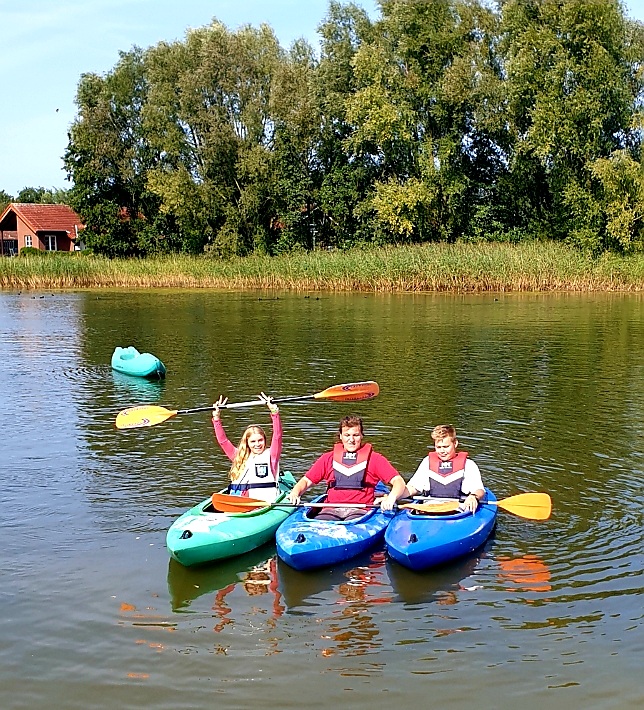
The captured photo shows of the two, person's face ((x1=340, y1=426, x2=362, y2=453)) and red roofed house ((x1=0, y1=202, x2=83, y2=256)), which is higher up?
red roofed house ((x1=0, y1=202, x2=83, y2=256))

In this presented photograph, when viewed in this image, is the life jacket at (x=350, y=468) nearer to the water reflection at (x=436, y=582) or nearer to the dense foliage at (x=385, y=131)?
the water reflection at (x=436, y=582)

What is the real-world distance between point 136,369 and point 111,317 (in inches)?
470

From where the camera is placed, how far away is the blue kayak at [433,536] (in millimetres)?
6965

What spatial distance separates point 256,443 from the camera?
8.11m

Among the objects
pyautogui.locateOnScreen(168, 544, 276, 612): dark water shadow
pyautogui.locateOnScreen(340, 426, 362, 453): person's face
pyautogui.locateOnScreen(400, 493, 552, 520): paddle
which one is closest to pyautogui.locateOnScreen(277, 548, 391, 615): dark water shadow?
pyautogui.locateOnScreen(168, 544, 276, 612): dark water shadow

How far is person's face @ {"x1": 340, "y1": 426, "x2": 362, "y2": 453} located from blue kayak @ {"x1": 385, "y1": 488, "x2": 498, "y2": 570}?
70 centimetres

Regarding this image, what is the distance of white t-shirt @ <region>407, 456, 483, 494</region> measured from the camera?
313 inches

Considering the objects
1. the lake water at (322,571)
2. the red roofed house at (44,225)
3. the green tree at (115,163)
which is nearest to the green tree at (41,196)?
the red roofed house at (44,225)

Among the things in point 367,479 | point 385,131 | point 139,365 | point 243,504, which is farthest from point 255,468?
point 385,131

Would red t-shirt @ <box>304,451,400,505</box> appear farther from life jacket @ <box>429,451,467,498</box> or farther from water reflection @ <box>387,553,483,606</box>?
water reflection @ <box>387,553,483,606</box>

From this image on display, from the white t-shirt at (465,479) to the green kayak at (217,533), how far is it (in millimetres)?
1161

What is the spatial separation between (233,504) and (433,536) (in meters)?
1.71

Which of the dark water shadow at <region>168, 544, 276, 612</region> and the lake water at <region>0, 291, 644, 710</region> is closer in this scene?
the lake water at <region>0, 291, 644, 710</region>

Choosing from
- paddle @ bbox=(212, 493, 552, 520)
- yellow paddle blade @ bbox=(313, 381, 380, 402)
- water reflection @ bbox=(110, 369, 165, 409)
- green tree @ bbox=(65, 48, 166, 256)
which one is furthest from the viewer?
green tree @ bbox=(65, 48, 166, 256)
